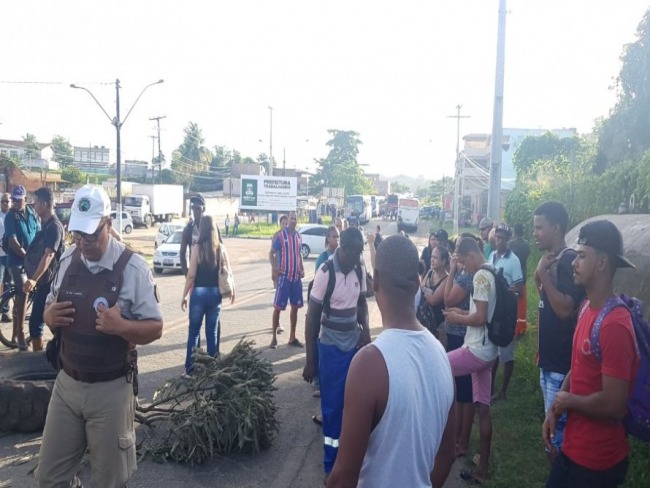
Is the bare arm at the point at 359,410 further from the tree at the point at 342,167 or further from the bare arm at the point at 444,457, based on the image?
the tree at the point at 342,167

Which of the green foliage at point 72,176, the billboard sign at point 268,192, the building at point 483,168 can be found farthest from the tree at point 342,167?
the billboard sign at point 268,192

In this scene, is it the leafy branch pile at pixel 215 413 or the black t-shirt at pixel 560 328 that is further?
the leafy branch pile at pixel 215 413

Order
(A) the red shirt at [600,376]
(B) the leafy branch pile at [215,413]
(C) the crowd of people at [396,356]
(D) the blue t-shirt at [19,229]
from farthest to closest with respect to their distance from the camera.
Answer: (D) the blue t-shirt at [19,229], (B) the leafy branch pile at [215,413], (A) the red shirt at [600,376], (C) the crowd of people at [396,356]

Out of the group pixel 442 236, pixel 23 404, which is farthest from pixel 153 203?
pixel 23 404

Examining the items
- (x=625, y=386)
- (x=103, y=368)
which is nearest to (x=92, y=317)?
(x=103, y=368)

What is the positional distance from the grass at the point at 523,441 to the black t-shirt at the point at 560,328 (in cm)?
125

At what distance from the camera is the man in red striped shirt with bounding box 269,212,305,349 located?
30.2 feet

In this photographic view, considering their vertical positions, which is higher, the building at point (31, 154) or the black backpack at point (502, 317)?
the building at point (31, 154)

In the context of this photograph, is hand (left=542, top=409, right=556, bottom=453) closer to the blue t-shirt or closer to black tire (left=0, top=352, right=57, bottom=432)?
black tire (left=0, top=352, right=57, bottom=432)

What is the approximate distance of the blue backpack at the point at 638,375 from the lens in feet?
9.07

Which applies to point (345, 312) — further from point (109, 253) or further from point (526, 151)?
point (526, 151)

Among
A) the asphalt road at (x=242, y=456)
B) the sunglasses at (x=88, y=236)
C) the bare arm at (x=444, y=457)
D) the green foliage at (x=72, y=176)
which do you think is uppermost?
the green foliage at (x=72, y=176)

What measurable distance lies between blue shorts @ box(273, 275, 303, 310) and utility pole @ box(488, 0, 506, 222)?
12.7ft

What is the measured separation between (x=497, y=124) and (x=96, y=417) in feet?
30.0
